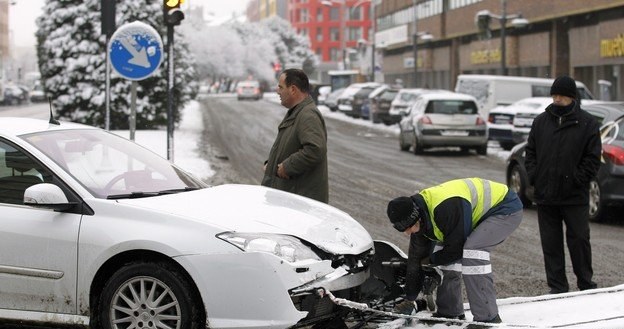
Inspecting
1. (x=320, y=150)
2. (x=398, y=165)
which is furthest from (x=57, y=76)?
(x=320, y=150)

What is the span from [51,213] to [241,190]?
1294 millimetres

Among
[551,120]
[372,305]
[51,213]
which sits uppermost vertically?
[551,120]

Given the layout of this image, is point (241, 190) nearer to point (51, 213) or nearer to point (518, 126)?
point (51, 213)

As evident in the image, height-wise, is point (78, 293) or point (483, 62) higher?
point (483, 62)

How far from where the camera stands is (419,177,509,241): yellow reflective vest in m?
6.05

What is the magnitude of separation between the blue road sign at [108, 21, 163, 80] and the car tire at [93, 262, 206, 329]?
665 centimetres

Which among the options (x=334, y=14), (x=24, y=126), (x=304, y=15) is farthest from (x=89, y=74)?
(x=304, y=15)

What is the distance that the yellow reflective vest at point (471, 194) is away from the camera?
6.05 m

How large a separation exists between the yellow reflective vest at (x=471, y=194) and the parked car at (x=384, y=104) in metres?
33.5

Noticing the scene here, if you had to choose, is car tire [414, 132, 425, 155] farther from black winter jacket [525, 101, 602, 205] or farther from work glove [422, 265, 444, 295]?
work glove [422, 265, 444, 295]

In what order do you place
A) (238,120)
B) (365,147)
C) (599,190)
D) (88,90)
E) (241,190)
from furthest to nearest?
(238,120), (88,90), (365,147), (599,190), (241,190)

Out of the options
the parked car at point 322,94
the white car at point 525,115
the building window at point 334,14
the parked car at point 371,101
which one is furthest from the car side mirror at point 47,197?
the building window at point 334,14

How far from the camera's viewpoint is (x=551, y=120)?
25.8 feet

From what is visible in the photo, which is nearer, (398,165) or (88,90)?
(398,165)
